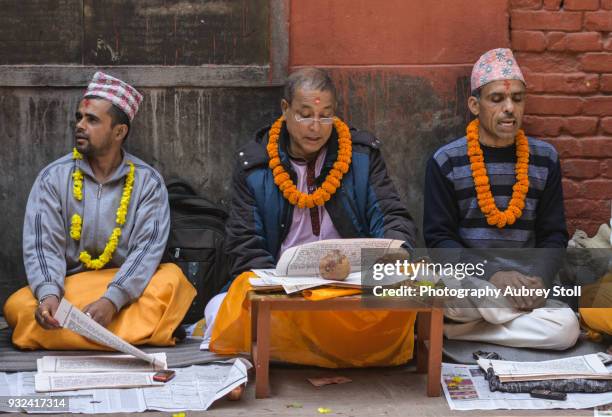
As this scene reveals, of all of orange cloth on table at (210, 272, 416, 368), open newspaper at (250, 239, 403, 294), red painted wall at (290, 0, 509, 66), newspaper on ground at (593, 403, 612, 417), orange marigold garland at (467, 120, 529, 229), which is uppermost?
red painted wall at (290, 0, 509, 66)

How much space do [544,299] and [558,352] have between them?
29 cm

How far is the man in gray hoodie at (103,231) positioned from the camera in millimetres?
5477

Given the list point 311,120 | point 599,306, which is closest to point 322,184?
point 311,120

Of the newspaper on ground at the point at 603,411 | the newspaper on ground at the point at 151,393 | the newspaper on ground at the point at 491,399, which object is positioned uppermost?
the newspaper on ground at the point at 151,393

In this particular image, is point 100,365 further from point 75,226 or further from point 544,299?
point 544,299

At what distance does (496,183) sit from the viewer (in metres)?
5.93

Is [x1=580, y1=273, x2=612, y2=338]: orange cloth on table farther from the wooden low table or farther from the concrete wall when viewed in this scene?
the concrete wall

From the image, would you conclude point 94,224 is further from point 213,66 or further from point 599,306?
point 599,306

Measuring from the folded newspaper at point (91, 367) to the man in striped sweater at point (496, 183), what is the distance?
176 cm

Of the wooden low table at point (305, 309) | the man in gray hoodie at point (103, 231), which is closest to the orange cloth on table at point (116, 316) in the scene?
the man in gray hoodie at point (103, 231)

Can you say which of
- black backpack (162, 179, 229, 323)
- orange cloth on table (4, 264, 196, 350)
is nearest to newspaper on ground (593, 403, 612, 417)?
orange cloth on table (4, 264, 196, 350)

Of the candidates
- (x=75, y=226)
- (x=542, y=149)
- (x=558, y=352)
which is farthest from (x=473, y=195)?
(x=75, y=226)

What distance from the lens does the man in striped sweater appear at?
5.87 metres

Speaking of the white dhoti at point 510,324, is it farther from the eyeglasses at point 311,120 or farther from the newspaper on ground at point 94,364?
the newspaper on ground at point 94,364
